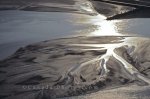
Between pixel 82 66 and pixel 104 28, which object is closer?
pixel 82 66

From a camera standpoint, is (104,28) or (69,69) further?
(104,28)

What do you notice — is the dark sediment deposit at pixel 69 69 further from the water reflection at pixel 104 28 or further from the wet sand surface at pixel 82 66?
the water reflection at pixel 104 28

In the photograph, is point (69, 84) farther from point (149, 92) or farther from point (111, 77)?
point (149, 92)

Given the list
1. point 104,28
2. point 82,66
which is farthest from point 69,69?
point 104,28

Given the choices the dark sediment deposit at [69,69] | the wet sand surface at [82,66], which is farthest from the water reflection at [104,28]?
the dark sediment deposit at [69,69]

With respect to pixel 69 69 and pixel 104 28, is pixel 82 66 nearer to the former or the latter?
pixel 69 69

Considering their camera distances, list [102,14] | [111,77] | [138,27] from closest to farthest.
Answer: [111,77], [138,27], [102,14]

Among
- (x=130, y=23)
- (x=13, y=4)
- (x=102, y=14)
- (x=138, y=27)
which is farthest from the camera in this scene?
(x=13, y=4)

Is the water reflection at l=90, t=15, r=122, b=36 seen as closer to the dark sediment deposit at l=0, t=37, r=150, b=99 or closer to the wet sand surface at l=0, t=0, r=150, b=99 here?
the wet sand surface at l=0, t=0, r=150, b=99

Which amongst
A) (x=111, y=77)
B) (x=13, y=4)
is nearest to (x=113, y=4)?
(x=13, y=4)
